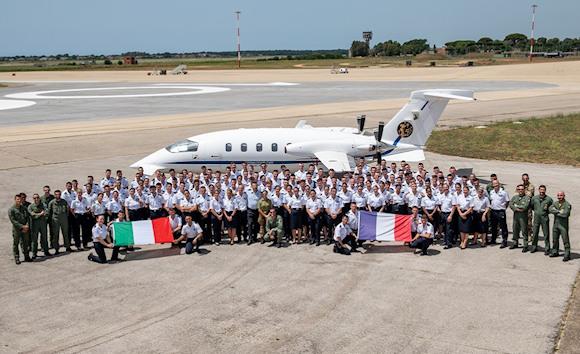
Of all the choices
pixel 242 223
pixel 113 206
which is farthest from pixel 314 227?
pixel 113 206

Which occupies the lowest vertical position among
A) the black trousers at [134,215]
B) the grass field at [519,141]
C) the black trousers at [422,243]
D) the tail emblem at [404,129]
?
the grass field at [519,141]

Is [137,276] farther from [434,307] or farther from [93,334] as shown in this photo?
[434,307]

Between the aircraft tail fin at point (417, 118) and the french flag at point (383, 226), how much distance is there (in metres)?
8.23

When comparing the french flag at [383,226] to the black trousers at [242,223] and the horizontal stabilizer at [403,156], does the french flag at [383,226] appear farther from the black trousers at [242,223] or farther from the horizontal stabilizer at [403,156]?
the horizontal stabilizer at [403,156]

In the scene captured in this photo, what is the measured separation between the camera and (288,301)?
13711 millimetres

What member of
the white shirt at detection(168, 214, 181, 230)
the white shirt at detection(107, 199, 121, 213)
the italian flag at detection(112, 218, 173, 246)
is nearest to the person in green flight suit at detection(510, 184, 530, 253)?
the white shirt at detection(168, 214, 181, 230)

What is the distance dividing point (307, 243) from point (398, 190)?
3266 mm

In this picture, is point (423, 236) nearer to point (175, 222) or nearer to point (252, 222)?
point (252, 222)

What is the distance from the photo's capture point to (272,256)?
55.7ft

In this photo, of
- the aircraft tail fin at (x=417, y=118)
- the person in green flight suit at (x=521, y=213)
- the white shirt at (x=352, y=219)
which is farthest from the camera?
the aircraft tail fin at (x=417, y=118)

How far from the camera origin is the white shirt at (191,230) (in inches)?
679

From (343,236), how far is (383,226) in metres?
1.27

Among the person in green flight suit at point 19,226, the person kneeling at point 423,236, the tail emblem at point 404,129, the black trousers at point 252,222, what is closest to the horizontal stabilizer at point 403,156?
the tail emblem at point 404,129

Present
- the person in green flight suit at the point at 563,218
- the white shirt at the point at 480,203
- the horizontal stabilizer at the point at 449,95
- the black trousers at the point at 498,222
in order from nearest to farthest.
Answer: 1. the person in green flight suit at the point at 563,218
2. the white shirt at the point at 480,203
3. the black trousers at the point at 498,222
4. the horizontal stabilizer at the point at 449,95
